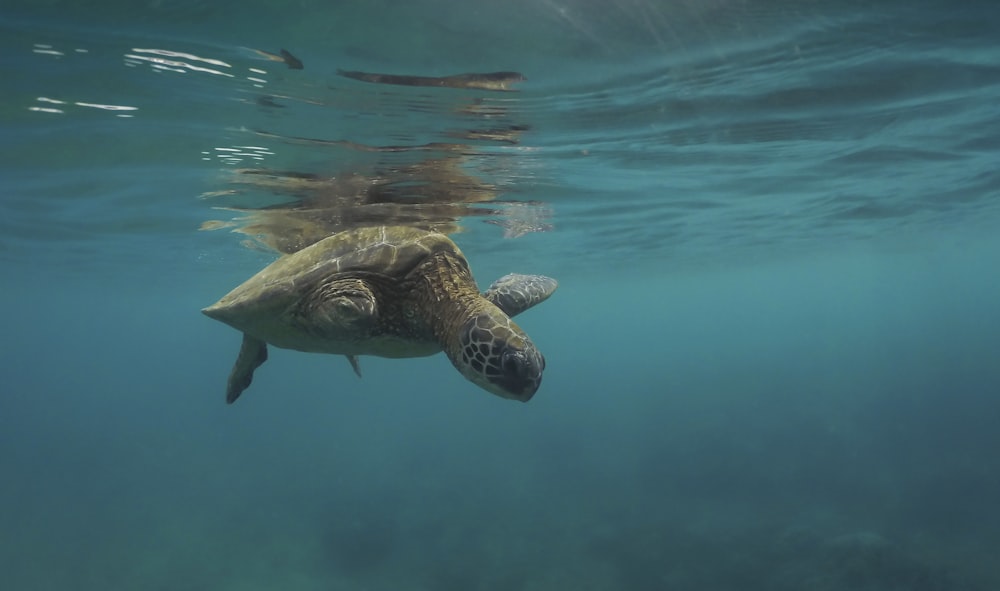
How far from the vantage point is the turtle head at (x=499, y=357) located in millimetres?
4688

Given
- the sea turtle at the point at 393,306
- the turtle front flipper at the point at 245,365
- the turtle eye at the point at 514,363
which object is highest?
the turtle eye at the point at 514,363

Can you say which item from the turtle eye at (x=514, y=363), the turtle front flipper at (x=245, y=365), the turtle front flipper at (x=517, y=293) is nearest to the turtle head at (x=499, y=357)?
the turtle eye at (x=514, y=363)

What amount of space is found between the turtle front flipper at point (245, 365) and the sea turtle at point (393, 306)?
0.78m

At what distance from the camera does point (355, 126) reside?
31.9 ft

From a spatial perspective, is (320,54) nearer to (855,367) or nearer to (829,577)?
(829,577)

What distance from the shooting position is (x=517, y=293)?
7621 millimetres

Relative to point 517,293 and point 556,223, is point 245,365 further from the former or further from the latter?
point 556,223

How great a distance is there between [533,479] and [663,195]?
1611cm

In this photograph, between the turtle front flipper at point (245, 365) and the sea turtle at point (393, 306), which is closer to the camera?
the sea turtle at point (393, 306)

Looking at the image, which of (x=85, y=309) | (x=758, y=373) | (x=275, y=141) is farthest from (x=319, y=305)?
(x=85, y=309)

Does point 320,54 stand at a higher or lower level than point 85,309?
higher

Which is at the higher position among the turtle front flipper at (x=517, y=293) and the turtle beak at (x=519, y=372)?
the turtle beak at (x=519, y=372)

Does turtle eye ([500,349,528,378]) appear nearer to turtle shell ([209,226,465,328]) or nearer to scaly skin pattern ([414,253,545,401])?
scaly skin pattern ([414,253,545,401])

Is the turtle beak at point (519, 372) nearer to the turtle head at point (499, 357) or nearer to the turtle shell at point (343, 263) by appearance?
the turtle head at point (499, 357)
